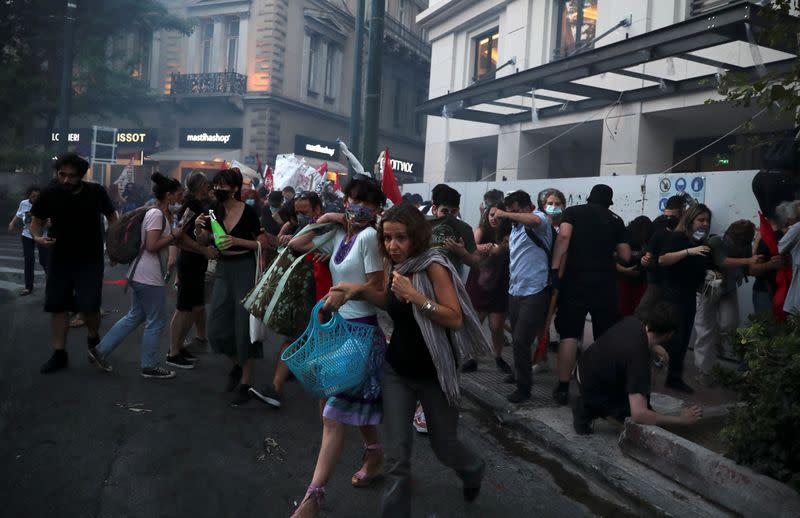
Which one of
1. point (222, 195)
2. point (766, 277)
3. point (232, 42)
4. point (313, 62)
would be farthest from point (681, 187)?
point (232, 42)

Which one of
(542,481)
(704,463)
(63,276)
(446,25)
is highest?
(446,25)

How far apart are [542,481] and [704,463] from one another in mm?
954

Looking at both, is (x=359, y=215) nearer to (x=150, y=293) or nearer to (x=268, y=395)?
(x=268, y=395)

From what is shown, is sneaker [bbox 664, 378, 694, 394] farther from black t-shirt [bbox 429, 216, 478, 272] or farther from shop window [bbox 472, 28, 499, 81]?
shop window [bbox 472, 28, 499, 81]

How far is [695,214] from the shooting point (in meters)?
6.43

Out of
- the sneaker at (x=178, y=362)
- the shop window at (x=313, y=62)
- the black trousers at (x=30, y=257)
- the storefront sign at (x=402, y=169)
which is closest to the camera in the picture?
the sneaker at (x=178, y=362)

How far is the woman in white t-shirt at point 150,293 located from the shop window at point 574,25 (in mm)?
10985

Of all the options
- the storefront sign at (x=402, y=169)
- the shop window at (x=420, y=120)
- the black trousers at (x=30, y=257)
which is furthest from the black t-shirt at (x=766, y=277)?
the shop window at (x=420, y=120)

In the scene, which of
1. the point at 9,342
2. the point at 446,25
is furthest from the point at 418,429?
the point at 446,25

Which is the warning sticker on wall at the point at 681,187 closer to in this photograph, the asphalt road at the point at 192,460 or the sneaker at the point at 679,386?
the sneaker at the point at 679,386

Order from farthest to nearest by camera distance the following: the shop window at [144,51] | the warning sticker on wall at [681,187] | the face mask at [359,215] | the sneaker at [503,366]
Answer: the shop window at [144,51], the warning sticker on wall at [681,187], the sneaker at [503,366], the face mask at [359,215]

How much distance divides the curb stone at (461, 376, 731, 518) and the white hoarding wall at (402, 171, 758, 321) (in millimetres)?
3873

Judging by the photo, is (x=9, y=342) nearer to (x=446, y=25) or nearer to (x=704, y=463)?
(x=704, y=463)

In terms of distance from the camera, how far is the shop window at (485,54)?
1836 centimetres
